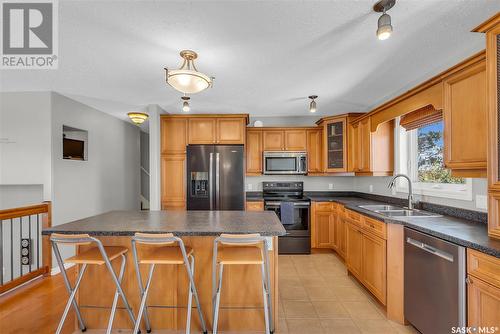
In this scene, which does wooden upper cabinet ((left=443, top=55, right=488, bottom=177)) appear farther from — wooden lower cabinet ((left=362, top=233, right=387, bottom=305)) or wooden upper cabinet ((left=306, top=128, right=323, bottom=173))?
wooden upper cabinet ((left=306, top=128, right=323, bottom=173))

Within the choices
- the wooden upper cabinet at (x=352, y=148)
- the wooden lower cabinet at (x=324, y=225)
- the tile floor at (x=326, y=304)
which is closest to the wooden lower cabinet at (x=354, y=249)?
the tile floor at (x=326, y=304)

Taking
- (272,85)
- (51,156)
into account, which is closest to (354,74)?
(272,85)

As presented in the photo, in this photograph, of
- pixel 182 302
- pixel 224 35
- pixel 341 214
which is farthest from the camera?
pixel 341 214

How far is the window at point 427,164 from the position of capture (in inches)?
91.0

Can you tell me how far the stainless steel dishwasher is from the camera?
1.48 metres

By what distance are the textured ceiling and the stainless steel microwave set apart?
1226 millimetres

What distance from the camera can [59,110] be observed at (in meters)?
3.19

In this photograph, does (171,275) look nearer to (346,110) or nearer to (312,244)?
(312,244)

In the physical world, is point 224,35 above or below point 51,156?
above

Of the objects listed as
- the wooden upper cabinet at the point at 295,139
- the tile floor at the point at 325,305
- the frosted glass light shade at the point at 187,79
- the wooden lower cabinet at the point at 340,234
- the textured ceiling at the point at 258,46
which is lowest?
the tile floor at the point at 325,305

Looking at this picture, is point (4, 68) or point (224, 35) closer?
point (224, 35)

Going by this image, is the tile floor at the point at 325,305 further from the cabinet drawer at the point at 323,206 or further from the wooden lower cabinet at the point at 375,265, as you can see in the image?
the cabinet drawer at the point at 323,206

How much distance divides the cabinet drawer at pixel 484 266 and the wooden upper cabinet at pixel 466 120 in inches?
24.1

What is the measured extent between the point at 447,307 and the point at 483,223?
2.76 ft
